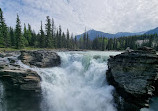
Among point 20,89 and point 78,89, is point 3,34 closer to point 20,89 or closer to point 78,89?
point 20,89

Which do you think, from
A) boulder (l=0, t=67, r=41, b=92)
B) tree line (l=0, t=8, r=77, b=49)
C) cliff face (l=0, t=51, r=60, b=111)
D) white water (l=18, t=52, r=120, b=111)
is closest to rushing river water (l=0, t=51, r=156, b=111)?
white water (l=18, t=52, r=120, b=111)

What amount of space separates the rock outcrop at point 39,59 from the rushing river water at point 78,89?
1821mm

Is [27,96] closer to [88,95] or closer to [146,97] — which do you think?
[88,95]

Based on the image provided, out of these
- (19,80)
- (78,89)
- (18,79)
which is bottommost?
(78,89)

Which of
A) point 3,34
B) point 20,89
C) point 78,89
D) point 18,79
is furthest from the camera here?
point 3,34

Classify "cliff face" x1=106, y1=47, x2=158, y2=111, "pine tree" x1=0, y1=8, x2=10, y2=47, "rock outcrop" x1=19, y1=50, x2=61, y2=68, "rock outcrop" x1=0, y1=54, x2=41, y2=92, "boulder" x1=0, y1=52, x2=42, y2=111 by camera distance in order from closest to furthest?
"cliff face" x1=106, y1=47, x2=158, y2=111 → "boulder" x1=0, y1=52, x2=42, y2=111 → "rock outcrop" x1=0, y1=54, x2=41, y2=92 → "rock outcrop" x1=19, y1=50, x2=61, y2=68 → "pine tree" x1=0, y1=8, x2=10, y2=47

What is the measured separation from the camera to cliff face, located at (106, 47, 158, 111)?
869cm

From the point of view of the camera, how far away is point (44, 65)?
641 inches

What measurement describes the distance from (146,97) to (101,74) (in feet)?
20.9

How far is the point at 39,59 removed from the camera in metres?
16.2

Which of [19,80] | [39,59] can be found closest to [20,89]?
[19,80]

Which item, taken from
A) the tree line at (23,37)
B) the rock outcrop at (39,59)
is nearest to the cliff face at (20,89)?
the rock outcrop at (39,59)

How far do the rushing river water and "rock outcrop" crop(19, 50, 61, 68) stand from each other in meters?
1.82

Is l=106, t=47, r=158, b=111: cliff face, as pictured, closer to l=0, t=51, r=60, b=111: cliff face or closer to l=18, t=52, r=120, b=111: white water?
l=18, t=52, r=120, b=111: white water
